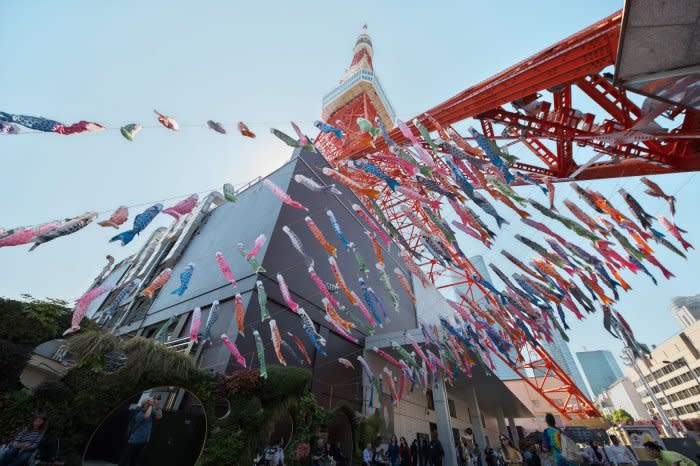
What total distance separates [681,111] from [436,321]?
1942cm

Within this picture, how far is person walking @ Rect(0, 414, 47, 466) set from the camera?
4887 millimetres

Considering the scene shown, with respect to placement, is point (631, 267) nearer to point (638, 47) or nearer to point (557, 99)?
point (557, 99)

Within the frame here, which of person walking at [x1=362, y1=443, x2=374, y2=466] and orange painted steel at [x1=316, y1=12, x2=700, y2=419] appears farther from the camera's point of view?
person walking at [x1=362, y1=443, x2=374, y2=466]

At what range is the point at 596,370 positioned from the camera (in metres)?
198

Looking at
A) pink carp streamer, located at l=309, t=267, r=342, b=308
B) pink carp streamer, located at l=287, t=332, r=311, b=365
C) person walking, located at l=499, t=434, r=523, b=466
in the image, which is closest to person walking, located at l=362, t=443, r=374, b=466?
pink carp streamer, located at l=287, t=332, r=311, b=365

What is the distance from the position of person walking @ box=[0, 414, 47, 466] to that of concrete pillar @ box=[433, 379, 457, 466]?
13.0m

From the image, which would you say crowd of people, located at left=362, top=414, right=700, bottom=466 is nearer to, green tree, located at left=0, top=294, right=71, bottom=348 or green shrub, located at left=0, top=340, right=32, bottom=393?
green shrub, located at left=0, top=340, right=32, bottom=393

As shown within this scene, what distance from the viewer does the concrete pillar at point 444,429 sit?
12.0 metres

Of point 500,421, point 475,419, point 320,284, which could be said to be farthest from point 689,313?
point 320,284

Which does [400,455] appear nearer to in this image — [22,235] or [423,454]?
[423,454]

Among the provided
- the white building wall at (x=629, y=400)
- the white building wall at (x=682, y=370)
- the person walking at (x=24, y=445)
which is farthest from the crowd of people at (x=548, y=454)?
the white building wall at (x=629, y=400)

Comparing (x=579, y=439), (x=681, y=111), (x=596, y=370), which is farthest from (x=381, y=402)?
(x=596, y=370)

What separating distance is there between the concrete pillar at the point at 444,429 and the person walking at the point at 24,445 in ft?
42.5

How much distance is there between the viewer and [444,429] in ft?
41.4
